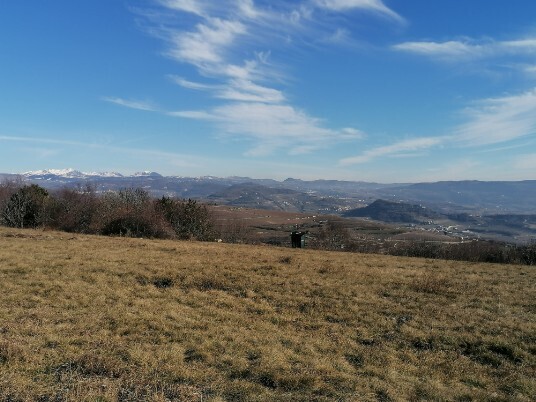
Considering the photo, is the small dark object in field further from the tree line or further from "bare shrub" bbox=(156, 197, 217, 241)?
"bare shrub" bbox=(156, 197, 217, 241)

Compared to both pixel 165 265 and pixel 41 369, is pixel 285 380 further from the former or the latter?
pixel 165 265

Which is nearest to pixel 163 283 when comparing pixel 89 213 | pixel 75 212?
pixel 89 213

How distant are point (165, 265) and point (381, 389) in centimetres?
1276

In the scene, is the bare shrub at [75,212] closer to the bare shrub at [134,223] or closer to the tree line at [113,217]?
the tree line at [113,217]

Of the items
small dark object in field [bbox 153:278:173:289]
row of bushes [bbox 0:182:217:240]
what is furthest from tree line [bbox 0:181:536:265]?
small dark object in field [bbox 153:278:173:289]

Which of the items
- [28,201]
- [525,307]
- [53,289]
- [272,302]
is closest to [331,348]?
[272,302]

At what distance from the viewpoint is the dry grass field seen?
7145 mm

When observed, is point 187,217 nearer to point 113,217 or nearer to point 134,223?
point 134,223

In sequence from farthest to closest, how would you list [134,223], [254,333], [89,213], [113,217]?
[89,213]
[113,217]
[134,223]
[254,333]

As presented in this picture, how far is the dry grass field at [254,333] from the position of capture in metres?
7.14

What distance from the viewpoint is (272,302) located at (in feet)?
44.0

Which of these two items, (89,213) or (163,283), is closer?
(163,283)

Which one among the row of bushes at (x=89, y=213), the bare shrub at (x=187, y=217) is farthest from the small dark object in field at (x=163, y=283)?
the bare shrub at (x=187, y=217)

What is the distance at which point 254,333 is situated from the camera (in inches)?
407
